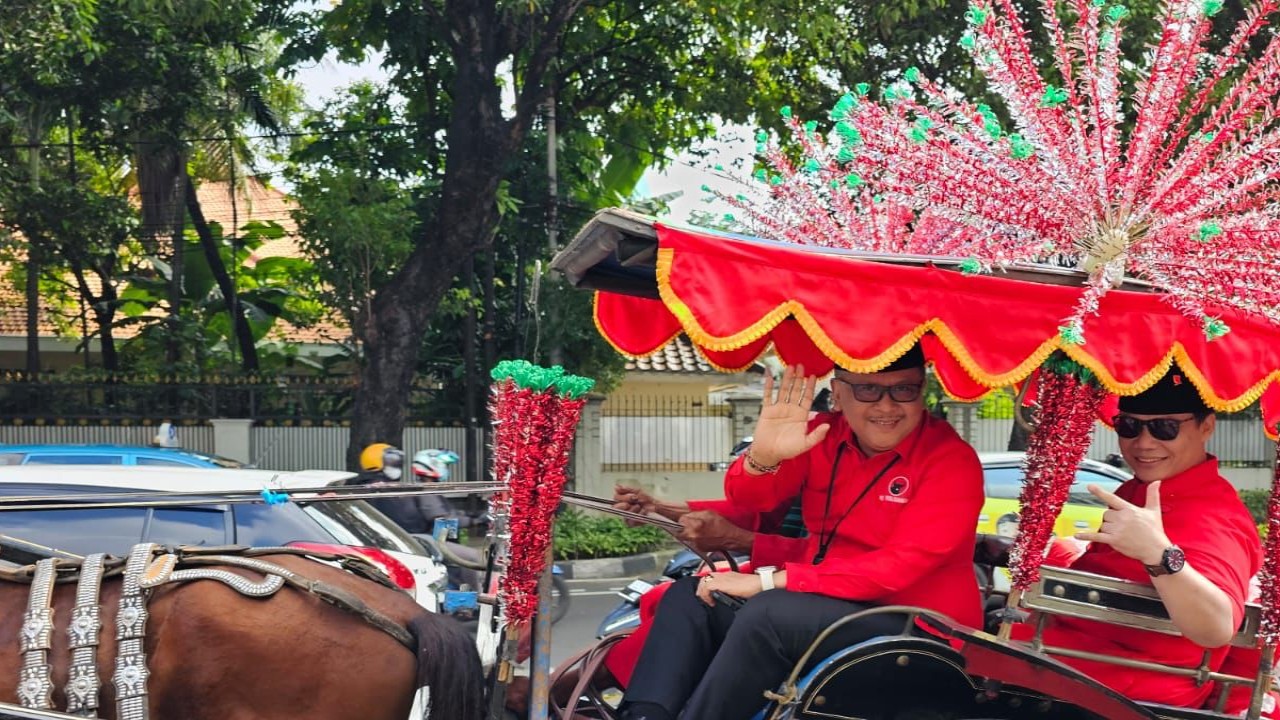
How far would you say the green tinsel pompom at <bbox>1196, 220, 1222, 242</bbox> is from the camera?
10.5ft

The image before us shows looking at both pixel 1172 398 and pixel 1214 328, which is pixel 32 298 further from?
pixel 1214 328

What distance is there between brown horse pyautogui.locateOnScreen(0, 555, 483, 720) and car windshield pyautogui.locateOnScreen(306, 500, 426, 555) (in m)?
3.15

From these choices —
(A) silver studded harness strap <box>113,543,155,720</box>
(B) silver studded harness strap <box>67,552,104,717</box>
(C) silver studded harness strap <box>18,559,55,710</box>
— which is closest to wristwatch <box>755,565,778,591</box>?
(A) silver studded harness strap <box>113,543,155,720</box>

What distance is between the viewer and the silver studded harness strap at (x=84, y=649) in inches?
124

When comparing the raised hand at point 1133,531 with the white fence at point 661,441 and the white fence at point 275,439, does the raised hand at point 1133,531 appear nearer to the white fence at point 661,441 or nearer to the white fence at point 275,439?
the white fence at point 275,439

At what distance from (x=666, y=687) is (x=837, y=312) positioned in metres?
1.30

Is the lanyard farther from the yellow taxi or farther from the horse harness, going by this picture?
the yellow taxi

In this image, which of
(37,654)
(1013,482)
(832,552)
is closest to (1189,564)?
(832,552)

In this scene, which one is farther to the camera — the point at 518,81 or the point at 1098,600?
the point at 518,81

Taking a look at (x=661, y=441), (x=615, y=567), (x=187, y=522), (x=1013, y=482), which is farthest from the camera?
(x=661, y=441)

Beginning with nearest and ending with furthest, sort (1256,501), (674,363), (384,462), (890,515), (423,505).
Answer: (890,515) < (423,505) < (384,462) < (1256,501) < (674,363)

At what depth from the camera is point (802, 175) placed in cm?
453

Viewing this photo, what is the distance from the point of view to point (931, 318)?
3340 mm

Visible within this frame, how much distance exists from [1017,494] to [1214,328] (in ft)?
21.9
